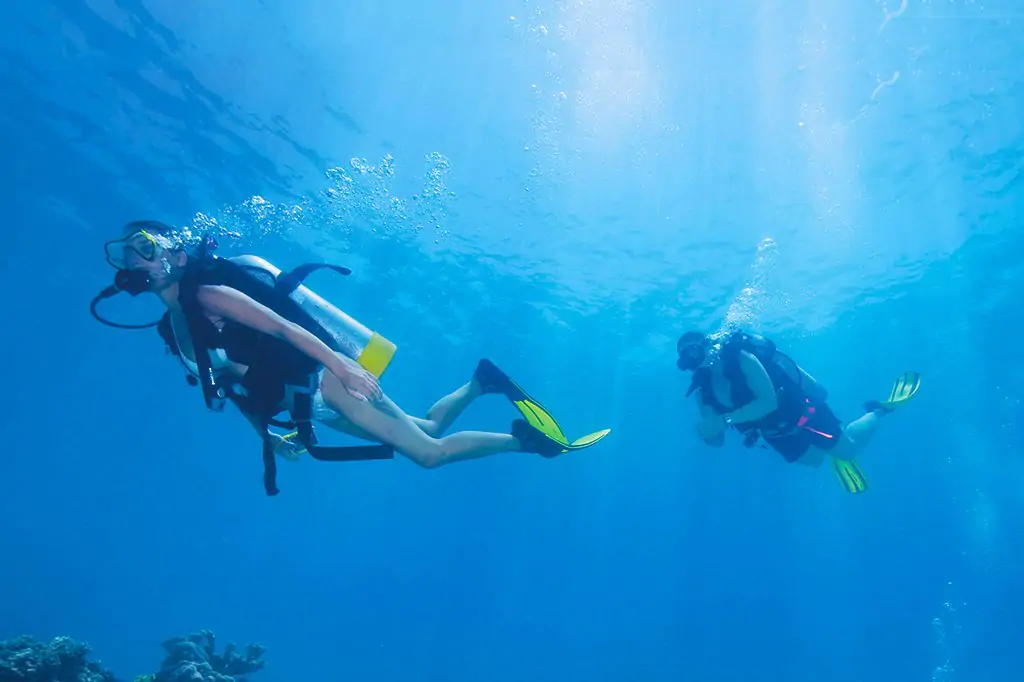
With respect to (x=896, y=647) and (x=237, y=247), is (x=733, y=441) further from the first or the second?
(x=896, y=647)

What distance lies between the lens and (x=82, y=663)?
932 centimetres

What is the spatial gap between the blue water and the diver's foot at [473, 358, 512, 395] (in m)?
9.22

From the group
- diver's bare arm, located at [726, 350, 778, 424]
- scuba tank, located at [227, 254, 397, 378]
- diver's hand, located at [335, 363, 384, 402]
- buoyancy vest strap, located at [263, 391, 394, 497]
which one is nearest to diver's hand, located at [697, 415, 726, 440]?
diver's bare arm, located at [726, 350, 778, 424]

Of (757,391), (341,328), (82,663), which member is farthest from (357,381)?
(82,663)

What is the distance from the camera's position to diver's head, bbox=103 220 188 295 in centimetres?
460

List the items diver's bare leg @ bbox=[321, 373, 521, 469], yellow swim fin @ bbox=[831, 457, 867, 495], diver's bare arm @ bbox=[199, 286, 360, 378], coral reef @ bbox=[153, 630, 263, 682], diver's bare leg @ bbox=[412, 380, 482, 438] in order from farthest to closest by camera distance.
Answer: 1. yellow swim fin @ bbox=[831, 457, 867, 495]
2. coral reef @ bbox=[153, 630, 263, 682]
3. diver's bare leg @ bbox=[412, 380, 482, 438]
4. diver's bare leg @ bbox=[321, 373, 521, 469]
5. diver's bare arm @ bbox=[199, 286, 360, 378]

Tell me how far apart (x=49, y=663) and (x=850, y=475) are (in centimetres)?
1372

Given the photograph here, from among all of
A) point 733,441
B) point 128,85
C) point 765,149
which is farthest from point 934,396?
point 128,85

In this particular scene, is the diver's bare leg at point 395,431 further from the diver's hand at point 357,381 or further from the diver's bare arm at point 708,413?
the diver's bare arm at point 708,413

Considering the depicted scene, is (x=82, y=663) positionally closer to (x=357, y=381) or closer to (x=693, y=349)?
(x=357, y=381)

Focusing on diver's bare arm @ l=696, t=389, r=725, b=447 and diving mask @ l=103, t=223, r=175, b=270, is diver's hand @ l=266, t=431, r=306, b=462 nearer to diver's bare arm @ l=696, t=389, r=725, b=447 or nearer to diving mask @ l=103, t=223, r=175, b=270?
diving mask @ l=103, t=223, r=175, b=270

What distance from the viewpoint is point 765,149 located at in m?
15.6

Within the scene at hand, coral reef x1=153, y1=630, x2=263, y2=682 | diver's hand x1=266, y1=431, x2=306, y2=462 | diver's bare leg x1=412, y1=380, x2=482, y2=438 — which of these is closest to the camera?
diver's hand x1=266, y1=431, x2=306, y2=462

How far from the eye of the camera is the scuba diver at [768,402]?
853cm
